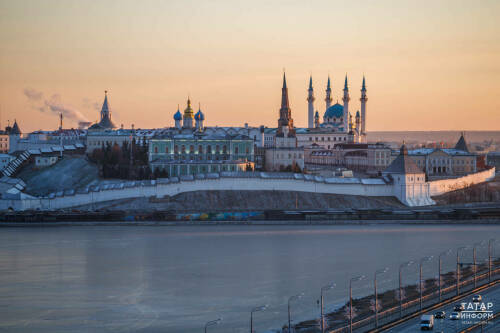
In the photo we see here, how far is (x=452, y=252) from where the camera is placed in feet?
80.3

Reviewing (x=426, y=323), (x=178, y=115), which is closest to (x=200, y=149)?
(x=178, y=115)

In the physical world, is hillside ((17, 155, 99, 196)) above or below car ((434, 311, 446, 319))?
above

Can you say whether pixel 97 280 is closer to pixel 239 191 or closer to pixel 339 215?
pixel 339 215

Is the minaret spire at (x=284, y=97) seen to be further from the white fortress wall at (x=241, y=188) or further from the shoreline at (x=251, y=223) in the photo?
the shoreline at (x=251, y=223)

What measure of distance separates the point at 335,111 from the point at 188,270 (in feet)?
190

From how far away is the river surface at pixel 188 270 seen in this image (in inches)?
642

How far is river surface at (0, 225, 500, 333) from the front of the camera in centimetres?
1630

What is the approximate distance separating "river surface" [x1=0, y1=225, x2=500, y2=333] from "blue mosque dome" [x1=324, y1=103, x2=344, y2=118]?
4605 cm

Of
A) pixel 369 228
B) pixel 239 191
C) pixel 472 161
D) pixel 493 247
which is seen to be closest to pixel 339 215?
pixel 369 228

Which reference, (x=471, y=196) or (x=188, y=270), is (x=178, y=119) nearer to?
(x=471, y=196)

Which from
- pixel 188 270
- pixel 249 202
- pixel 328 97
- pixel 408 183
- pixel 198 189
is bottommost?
pixel 188 270

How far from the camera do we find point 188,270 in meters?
21.5

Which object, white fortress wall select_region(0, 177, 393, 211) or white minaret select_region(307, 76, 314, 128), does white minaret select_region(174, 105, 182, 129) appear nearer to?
white minaret select_region(307, 76, 314, 128)

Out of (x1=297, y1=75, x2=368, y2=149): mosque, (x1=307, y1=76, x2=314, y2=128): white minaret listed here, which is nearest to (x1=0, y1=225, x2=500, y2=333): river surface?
(x1=297, y1=75, x2=368, y2=149): mosque
